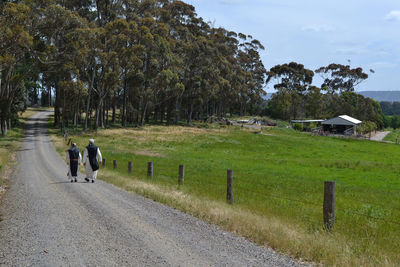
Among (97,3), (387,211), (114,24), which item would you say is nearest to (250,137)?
(114,24)

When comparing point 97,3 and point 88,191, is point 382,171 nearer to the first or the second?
point 88,191

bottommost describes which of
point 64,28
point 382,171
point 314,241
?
point 382,171

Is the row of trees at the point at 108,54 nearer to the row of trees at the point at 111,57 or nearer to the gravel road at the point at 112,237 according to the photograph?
the row of trees at the point at 111,57

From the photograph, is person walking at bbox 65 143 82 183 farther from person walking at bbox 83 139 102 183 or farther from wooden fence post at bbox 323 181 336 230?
wooden fence post at bbox 323 181 336 230

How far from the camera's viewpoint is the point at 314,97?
4345 inches

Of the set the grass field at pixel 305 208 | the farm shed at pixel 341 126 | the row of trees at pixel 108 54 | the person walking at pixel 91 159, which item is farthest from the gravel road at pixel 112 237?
the farm shed at pixel 341 126

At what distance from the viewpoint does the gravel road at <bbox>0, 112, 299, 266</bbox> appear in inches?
245

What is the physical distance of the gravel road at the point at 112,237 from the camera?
623 centimetres

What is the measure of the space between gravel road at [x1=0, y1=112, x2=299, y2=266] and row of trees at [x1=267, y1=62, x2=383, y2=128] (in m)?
104

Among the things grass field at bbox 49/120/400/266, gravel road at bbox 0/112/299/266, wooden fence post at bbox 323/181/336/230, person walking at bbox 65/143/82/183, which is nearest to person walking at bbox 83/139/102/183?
person walking at bbox 65/143/82/183

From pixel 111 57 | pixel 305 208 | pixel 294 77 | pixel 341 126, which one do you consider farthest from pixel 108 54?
pixel 294 77

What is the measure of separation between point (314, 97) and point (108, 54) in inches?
3018

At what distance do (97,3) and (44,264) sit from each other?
184ft

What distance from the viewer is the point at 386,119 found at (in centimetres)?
15762
